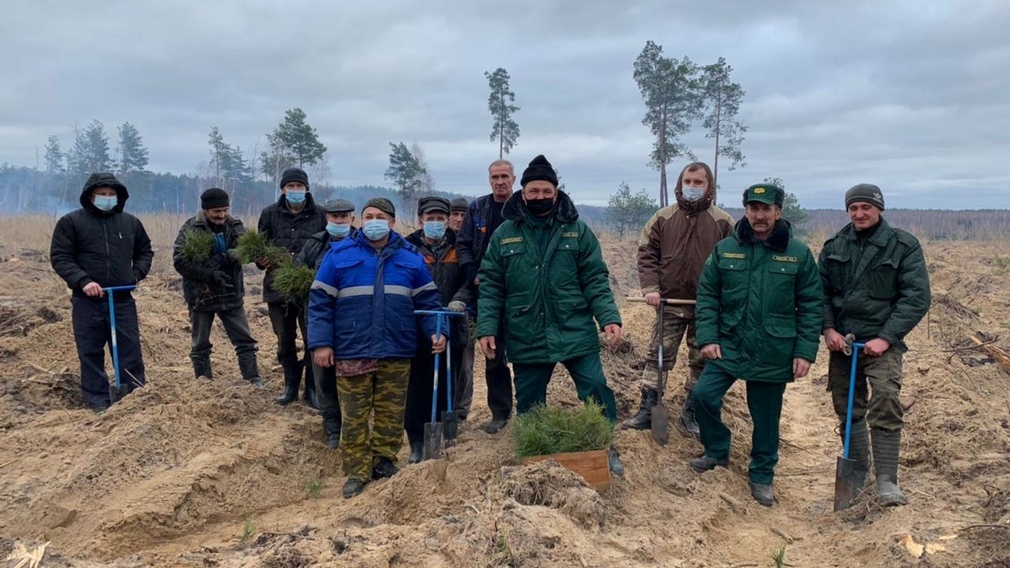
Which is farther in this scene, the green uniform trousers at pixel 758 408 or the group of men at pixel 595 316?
the green uniform trousers at pixel 758 408

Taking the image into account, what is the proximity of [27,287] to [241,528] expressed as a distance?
39.4 ft

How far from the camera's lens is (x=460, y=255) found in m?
5.72

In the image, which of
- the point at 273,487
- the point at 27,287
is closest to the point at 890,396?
the point at 273,487

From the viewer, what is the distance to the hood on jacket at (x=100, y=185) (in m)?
6.27

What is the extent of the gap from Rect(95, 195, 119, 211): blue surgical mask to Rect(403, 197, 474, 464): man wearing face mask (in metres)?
2.92

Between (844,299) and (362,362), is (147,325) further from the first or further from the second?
(844,299)

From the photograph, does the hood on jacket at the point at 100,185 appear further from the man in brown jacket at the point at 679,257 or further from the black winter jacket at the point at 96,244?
the man in brown jacket at the point at 679,257


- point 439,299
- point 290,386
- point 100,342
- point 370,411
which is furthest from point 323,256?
point 100,342

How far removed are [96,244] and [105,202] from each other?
0.40 m

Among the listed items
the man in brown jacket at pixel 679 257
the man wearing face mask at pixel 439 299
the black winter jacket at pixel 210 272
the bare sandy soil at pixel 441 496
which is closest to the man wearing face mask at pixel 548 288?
→ the man wearing face mask at pixel 439 299

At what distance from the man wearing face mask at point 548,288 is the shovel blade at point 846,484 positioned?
145cm

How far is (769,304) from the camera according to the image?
15.5ft

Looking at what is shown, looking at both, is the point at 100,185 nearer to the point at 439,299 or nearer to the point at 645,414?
the point at 439,299

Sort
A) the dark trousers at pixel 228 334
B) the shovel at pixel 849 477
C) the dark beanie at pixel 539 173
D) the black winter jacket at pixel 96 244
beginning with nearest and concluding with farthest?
the shovel at pixel 849 477
the dark beanie at pixel 539 173
the black winter jacket at pixel 96 244
the dark trousers at pixel 228 334
